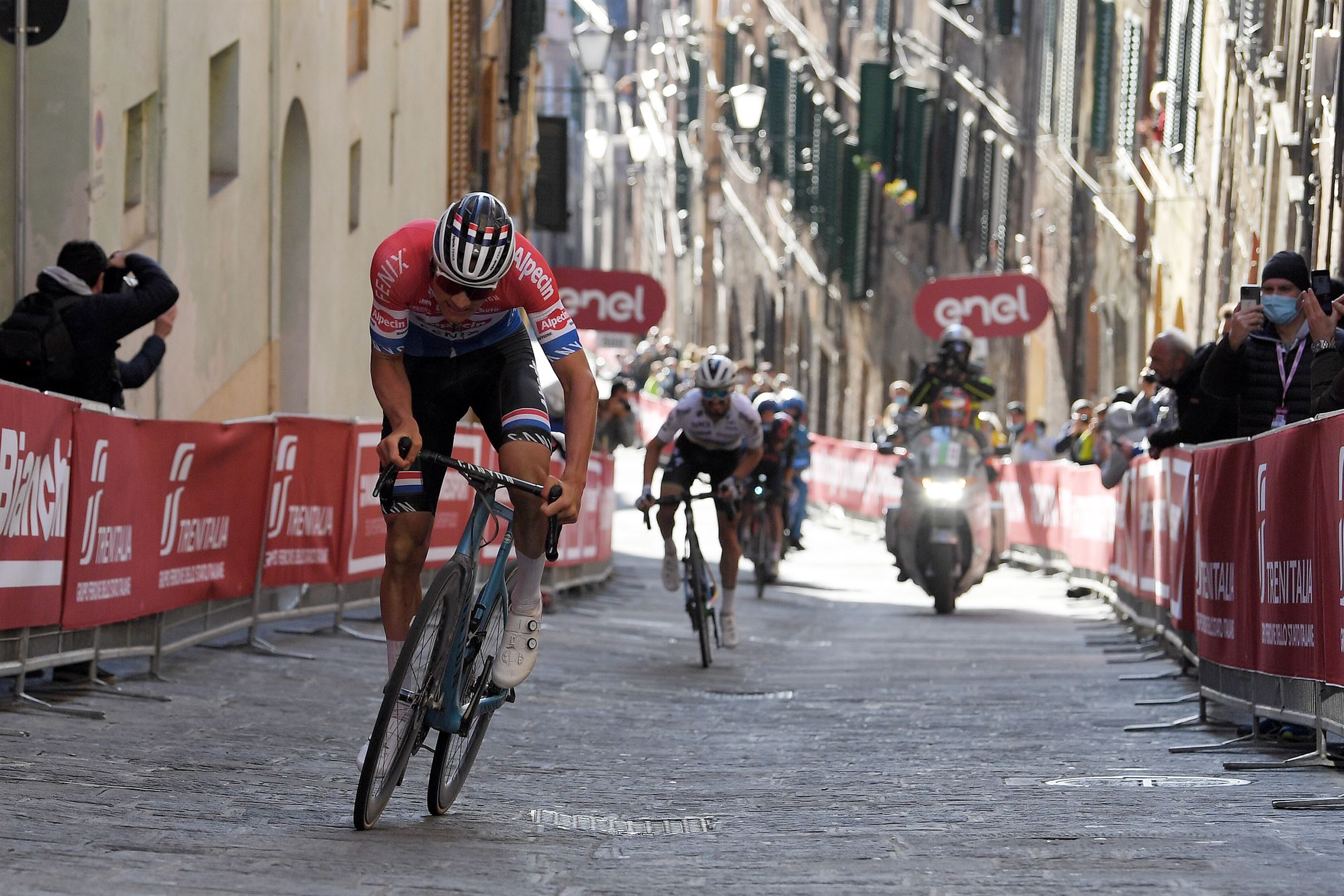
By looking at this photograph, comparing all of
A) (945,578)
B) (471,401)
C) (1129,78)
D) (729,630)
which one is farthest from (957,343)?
(471,401)

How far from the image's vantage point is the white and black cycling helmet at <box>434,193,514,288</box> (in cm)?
686

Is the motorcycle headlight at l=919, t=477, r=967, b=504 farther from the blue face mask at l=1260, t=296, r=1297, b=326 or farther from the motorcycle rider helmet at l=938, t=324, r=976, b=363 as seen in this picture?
the blue face mask at l=1260, t=296, r=1297, b=326

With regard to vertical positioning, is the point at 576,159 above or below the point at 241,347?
above

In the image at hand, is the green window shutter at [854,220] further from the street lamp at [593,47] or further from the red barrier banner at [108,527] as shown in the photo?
the red barrier banner at [108,527]

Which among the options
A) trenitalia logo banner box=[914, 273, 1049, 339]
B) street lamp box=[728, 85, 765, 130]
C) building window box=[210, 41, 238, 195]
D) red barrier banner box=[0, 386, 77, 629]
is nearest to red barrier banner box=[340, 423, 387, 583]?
red barrier banner box=[0, 386, 77, 629]

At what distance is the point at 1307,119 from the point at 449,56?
15.2 m

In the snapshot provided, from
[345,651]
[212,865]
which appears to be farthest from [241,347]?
[212,865]

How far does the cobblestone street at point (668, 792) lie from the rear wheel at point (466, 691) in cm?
11

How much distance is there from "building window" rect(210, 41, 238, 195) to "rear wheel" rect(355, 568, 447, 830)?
488 inches

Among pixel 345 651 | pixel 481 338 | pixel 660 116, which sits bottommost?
pixel 345 651

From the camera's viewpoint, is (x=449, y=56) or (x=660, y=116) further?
(x=660, y=116)

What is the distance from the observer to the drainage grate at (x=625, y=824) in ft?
23.4

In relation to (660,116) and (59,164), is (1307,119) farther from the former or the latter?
(660,116)

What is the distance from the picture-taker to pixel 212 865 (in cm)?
611
